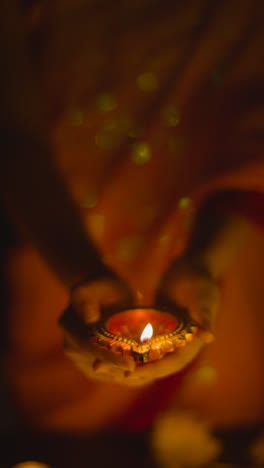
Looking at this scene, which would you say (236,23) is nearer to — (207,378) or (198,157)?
(198,157)

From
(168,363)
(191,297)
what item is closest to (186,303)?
(191,297)

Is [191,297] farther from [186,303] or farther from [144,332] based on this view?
[144,332]

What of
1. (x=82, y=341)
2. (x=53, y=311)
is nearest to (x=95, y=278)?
(x=82, y=341)

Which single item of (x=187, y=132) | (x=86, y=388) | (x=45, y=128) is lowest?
(x=86, y=388)

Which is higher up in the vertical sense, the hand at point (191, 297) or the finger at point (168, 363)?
the hand at point (191, 297)

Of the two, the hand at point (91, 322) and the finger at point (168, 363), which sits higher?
the hand at point (91, 322)
